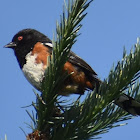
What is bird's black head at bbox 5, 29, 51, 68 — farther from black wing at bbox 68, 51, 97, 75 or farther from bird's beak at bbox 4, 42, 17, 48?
black wing at bbox 68, 51, 97, 75

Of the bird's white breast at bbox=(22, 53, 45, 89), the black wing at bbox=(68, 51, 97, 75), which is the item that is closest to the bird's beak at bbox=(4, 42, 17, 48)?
the bird's white breast at bbox=(22, 53, 45, 89)

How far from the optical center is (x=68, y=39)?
1511mm

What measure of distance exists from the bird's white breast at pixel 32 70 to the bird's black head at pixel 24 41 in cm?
8

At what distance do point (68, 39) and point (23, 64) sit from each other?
1.66m

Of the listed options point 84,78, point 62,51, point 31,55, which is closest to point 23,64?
point 31,55

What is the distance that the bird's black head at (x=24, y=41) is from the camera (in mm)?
3227

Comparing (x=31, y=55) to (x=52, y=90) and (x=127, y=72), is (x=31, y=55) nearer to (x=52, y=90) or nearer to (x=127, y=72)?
(x=52, y=90)

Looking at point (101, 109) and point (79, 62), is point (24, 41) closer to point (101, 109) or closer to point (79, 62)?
point (79, 62)

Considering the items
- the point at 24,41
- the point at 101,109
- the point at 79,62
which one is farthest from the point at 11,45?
the point at 101,109

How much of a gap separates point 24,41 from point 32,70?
1.82 ft

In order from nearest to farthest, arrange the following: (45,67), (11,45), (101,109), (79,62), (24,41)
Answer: (101,109)
(45,67)
(79,62)
(24,41)
(11,45)

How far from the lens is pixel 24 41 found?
342 cm

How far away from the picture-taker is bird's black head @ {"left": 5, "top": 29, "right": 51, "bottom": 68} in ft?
10.6

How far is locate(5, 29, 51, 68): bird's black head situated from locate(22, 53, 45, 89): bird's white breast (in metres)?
0.08
